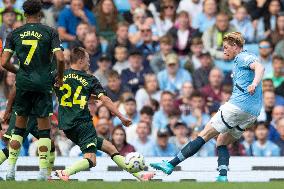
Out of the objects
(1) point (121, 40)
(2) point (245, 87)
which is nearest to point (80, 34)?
(1) point (121, 40)

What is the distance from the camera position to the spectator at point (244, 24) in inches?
834

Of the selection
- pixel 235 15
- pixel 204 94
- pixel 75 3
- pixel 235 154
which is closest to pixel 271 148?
pixel 235 154

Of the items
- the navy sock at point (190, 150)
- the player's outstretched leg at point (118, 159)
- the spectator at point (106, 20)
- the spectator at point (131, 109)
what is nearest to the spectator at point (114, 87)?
the spectator at point (131, 109)

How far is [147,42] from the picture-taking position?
21188mm

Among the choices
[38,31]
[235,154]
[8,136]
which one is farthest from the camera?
[235,154]

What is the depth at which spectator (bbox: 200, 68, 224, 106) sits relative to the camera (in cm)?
1989

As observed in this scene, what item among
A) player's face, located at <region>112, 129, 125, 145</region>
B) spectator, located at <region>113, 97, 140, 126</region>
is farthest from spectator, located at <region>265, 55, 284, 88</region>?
player's face, located at <region>112, 129, 125, 145</region>

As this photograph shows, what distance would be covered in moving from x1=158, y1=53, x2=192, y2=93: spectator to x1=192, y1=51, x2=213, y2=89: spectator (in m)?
0.13

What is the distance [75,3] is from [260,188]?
31.4 ft

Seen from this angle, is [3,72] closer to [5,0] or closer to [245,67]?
[5,0]

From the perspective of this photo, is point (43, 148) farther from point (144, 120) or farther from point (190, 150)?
point (144, 120)

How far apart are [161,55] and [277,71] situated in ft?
6.87

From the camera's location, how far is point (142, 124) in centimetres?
1875

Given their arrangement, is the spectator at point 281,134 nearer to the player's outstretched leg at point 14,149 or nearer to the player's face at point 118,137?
the player's face at point 118,137
